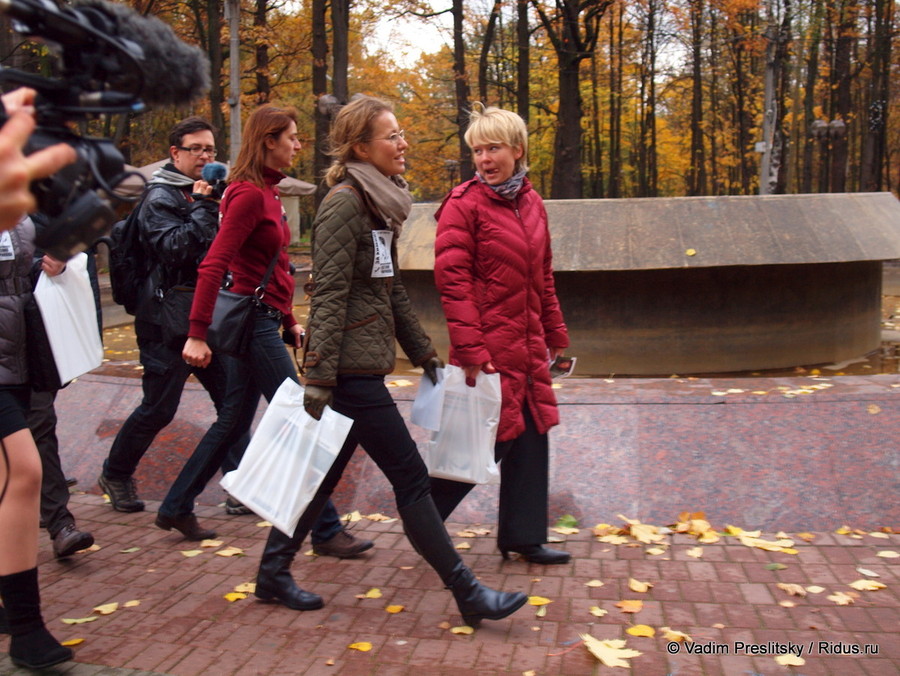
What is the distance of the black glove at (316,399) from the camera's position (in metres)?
3.67

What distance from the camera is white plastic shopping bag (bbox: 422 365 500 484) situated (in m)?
4.06

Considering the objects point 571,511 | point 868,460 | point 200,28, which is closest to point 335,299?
point 571,511

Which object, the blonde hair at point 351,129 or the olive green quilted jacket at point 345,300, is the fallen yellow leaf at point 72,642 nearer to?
the olive green quilted jacket at point 345,300

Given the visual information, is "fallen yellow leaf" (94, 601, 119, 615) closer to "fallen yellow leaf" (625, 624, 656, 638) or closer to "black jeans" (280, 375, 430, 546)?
"black jeans" (280, 375, 430, 546)

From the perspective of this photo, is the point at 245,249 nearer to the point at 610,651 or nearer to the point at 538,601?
the point at 538,601

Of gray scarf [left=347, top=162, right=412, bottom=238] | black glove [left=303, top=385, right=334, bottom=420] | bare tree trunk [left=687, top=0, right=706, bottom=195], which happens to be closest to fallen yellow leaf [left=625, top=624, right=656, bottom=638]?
black glove [left=303, top=385, right=334, bottom=420]

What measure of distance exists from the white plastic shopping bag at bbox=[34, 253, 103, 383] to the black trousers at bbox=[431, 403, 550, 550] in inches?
64.3

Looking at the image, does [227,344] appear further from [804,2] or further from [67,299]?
[804,2]

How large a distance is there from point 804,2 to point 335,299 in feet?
92.2

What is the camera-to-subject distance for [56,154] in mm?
2137

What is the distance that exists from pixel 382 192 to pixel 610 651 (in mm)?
1884

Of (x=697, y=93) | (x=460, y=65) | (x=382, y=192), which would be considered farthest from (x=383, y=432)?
(x=697, y=93)

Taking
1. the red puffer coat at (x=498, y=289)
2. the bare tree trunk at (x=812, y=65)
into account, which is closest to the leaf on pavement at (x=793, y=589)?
the red puffer coat at (x=498, y=289)

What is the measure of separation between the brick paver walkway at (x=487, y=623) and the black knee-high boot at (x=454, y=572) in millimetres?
102
